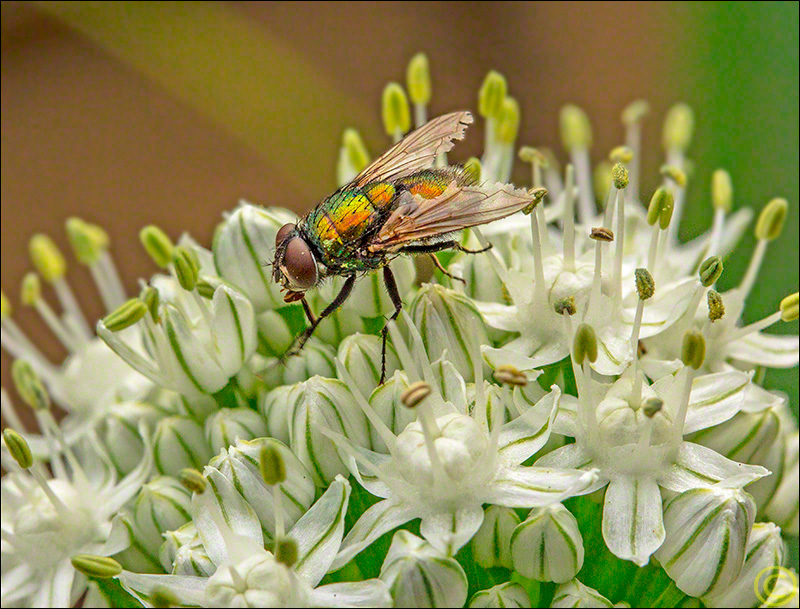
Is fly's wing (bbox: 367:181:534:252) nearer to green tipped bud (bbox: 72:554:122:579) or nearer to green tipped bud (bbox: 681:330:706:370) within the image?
green tipped bud (bbox: 681:330:706:370)

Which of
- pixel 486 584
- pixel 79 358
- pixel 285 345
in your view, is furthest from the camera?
pixel 79 358

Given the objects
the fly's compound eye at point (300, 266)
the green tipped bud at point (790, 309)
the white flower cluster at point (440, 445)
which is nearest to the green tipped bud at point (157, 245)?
the white flower cluster at point (440, 445)

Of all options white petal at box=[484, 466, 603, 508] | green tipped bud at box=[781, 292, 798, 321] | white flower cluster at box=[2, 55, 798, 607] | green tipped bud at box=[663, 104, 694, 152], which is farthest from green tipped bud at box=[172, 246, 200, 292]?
green tipped bud at box=[663, 104, 694, 152]

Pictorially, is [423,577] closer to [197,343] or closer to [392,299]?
[392,299]

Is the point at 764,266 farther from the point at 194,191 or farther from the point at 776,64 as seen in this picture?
the point at 194,191

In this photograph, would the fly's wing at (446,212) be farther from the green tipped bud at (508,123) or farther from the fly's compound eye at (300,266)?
the green tipped bud at (508,123)

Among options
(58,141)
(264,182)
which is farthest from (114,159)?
(264,182)
